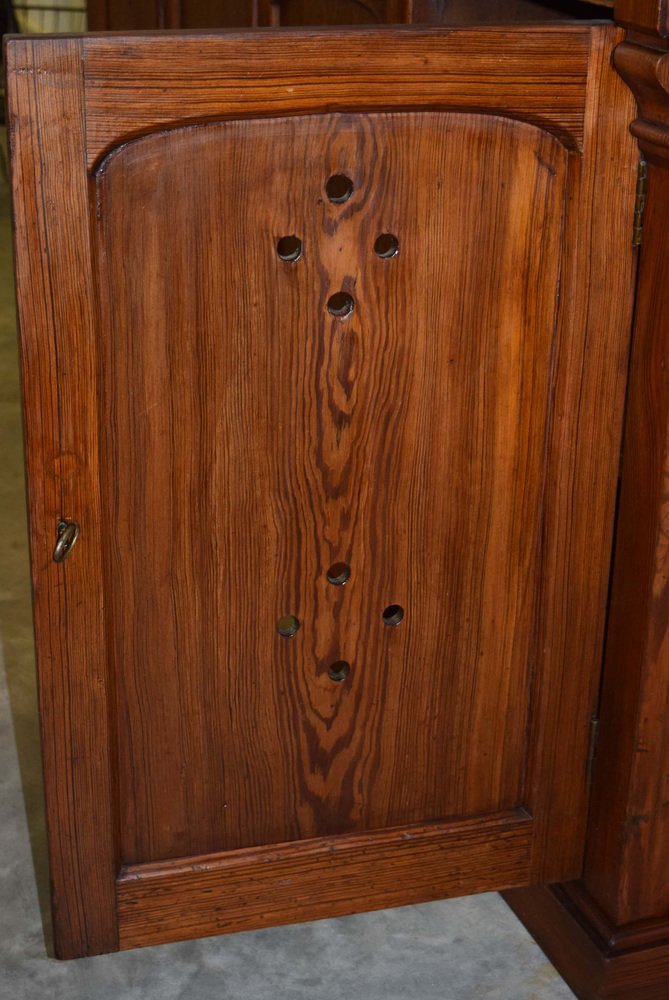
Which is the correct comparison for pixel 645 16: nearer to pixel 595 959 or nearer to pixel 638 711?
pixel 638 711

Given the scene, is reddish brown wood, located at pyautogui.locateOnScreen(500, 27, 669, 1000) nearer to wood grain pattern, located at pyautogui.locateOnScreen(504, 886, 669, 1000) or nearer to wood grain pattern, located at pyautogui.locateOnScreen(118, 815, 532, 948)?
wood grain pattern, located at pyautogui.locateOnScreen(504, 886, 669, 1000)

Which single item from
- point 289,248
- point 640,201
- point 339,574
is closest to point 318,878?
point 339,574

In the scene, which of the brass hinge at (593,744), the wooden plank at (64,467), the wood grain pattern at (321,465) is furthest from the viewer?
the brass hinge at (593,744)

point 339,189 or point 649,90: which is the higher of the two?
point 649,90

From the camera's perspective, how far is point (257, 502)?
61.7 inches

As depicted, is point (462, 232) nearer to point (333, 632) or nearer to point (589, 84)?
point (589, 84)

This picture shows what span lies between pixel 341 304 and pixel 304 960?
1045mm

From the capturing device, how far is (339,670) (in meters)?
1.68

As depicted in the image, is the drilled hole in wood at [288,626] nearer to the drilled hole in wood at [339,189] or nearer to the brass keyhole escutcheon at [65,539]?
the brass keyhole escutcheon at [65,539]

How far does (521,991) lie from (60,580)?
3.17ft

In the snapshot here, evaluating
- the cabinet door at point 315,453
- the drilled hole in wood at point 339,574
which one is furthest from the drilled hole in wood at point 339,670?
the drilled hole in wood at point 339,574

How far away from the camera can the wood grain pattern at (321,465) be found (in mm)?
1451

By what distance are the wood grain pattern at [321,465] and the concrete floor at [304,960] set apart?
0.33m

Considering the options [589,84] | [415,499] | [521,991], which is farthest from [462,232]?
[521,991]
